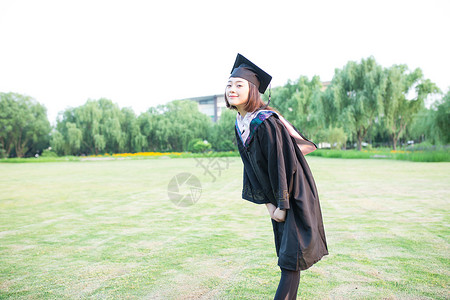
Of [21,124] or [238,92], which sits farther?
[21,124]

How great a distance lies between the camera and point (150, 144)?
147 feet

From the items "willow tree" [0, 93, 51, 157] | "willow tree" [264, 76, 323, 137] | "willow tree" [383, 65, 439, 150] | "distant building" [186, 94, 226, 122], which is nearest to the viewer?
"willow tree" [383, 65, 439, 150]

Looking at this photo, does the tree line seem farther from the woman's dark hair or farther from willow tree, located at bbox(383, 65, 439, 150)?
the woman's dark hair

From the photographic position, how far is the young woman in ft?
6.40

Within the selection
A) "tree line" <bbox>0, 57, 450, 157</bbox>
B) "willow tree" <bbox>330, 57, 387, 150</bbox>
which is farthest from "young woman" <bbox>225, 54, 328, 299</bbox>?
"willow tree" <bbox>330, 57, 387, 150</bbox>

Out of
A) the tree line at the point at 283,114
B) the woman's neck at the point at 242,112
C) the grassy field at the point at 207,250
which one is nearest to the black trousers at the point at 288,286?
the grassy field at the point at 207,250

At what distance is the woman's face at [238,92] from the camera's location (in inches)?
85.3

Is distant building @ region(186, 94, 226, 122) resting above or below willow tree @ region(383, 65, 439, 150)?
above

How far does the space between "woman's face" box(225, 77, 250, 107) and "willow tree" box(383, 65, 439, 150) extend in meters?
23.7

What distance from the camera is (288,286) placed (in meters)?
1.97

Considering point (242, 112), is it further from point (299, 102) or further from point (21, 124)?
→ point (21, 124)

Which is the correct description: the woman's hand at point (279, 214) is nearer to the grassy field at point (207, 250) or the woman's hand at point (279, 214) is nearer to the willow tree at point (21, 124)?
the grassy field at point (207, 250)

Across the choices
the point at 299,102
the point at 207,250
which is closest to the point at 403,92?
the point at 299,102

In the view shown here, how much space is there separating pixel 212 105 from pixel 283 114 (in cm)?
3553
